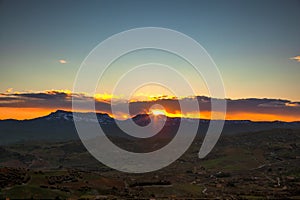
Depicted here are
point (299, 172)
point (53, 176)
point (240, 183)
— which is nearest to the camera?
point (53, 176)

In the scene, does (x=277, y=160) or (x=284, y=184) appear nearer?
(x=284, y=184)

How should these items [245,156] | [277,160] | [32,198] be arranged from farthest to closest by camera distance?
[245,156] → [277,160] → [32,198]

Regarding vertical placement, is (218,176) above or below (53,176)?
below

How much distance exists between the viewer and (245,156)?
186 metres

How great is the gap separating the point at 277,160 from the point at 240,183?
244 feet

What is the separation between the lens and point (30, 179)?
191ft

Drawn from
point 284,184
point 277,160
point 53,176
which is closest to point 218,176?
point 284,184

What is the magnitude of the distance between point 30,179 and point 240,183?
7119cm

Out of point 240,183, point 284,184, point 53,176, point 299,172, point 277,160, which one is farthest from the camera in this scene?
point 277,160

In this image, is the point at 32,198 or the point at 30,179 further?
the point at 30,179

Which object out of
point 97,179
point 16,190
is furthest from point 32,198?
point 97,179

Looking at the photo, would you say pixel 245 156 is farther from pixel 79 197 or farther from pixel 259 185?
pixel 79 197

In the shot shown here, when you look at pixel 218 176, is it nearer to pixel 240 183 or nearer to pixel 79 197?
pixel 240 183

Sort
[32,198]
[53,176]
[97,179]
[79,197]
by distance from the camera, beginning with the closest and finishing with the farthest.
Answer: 1. [32,198]
2. [79,197]
3. [53,176]
4. [97,179]
